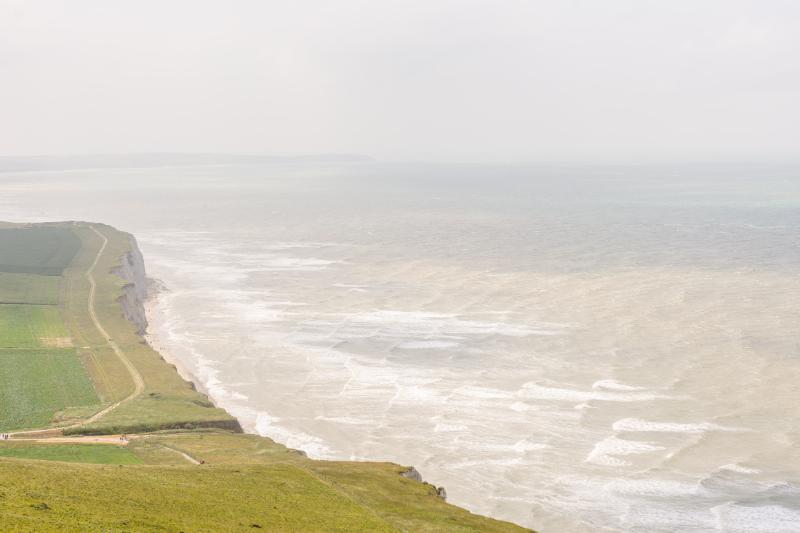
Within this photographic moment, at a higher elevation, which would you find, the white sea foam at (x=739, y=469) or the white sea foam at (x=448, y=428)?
the white sea foam at (x=739, y=469)

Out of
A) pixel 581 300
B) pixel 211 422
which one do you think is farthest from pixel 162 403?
pixel 581 300

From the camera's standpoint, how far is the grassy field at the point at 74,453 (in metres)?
52.4

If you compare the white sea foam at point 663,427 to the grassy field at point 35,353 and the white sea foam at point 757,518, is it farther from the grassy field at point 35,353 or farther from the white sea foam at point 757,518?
the grassy field at point 35,353

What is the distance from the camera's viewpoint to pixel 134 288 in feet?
379

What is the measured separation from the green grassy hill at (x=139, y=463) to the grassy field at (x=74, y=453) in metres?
0.11

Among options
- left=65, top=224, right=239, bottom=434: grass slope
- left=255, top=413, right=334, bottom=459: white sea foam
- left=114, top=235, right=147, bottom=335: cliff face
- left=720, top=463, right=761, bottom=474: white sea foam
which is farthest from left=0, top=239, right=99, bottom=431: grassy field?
left=720, top=463, right=761, bottom=474: white sea foam

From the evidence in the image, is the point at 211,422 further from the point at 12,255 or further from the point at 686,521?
the point at 12,255

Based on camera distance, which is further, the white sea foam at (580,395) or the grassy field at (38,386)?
the white sea foam at (580,395)

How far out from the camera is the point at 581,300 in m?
110

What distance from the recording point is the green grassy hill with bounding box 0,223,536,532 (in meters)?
37.6

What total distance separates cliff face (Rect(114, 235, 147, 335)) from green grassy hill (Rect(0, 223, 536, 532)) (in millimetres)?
3409

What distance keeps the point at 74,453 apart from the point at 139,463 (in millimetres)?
4764

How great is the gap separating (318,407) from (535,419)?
1749 centimetres

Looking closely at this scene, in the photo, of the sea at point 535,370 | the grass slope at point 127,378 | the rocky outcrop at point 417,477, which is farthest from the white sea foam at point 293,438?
the rocky outcrop at point 417,477
